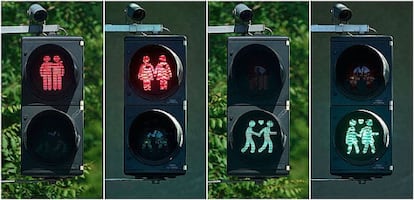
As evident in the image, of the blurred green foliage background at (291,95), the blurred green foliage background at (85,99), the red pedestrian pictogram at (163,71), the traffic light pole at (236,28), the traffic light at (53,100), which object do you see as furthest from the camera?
the blurred green foliage background at (85,99)

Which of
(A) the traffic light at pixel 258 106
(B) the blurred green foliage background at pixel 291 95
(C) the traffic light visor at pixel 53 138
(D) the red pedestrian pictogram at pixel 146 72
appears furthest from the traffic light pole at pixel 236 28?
(B) the blurred green foliage background at pixel 291 95

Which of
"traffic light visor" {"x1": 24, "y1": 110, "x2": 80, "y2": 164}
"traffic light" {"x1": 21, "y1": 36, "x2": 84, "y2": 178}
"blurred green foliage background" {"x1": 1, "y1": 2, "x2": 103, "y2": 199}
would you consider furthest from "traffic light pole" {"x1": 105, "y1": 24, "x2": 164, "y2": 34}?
"blurred green foliage background" {"x1": 1, "y1": 2, "x2": 103, "y2": 199}

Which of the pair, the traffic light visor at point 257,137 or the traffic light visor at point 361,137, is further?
the traffic light visor at point 361,137

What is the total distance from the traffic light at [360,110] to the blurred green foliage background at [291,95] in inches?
262

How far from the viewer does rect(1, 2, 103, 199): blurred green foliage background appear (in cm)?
1912

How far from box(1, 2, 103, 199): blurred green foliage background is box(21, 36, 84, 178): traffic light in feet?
24.4

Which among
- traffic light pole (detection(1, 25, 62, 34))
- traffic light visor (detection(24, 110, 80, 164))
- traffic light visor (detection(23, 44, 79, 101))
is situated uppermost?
traffic light pole (detection(1, 25, 62, 34))

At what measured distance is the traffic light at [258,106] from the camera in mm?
11398

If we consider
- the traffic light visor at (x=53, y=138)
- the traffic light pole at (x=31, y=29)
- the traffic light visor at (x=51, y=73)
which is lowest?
the traffic light visor at (x=53, y=138)

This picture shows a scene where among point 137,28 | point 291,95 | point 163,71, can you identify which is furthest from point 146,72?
point 291,95

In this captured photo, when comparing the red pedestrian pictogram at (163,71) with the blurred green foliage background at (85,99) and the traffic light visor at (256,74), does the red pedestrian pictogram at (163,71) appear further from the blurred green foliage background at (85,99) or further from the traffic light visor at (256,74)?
the blurred green foliage background at (85,99)

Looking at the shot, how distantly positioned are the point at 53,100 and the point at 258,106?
1604 mm

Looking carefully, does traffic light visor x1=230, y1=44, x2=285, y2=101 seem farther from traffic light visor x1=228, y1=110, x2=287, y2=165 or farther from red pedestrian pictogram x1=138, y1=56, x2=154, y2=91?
red pedestrian pictogram x1=138, y1=56, x2=154, y2=91

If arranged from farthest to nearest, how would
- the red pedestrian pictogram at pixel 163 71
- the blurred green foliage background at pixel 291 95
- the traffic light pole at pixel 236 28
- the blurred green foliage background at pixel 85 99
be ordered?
the blurred green foliage background at pixel 85 99, the blurred green foliage background at pixel 291 95, the traffic light pole at pixel 236 28, the red pedestrian pictogram at pixel 163 71
